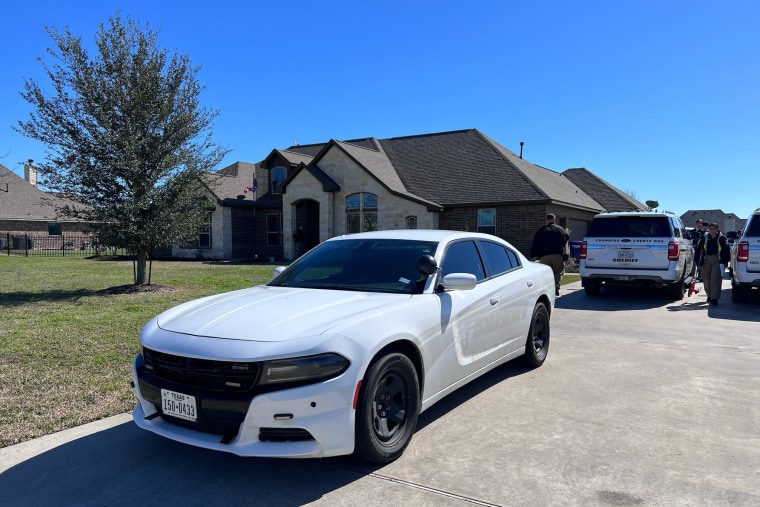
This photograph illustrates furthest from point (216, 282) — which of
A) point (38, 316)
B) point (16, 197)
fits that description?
point (16, 197)

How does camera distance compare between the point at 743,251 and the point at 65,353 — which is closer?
the point at 65,353

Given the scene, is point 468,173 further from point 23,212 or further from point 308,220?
point 23,212

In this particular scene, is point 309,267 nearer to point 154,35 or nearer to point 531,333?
point 531,333

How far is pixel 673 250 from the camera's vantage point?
11.0 meters

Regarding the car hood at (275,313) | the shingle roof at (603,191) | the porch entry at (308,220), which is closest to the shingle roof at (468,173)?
the shingle roof at (603,191)

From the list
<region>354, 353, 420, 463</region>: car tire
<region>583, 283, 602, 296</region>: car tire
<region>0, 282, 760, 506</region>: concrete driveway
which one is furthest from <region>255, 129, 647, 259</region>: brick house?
<region>354, 353, 420, 463</region>: car tire

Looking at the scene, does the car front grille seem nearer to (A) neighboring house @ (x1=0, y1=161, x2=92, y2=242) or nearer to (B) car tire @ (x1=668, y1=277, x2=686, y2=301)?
(B) car tire @ (x1=668, y1=277, x2=686, y2=301)

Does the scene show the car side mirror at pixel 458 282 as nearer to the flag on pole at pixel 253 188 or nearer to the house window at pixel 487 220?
the house window at pixel 487 220

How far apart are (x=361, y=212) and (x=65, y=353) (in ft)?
61.0

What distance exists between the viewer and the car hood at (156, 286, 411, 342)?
3254 millimetres

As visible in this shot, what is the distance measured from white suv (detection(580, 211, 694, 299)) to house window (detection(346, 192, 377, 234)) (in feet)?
42.3

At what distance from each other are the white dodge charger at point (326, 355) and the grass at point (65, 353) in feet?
4.23

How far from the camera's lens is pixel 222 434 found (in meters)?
3.13

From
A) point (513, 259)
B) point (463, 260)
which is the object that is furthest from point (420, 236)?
point (513, 259)
